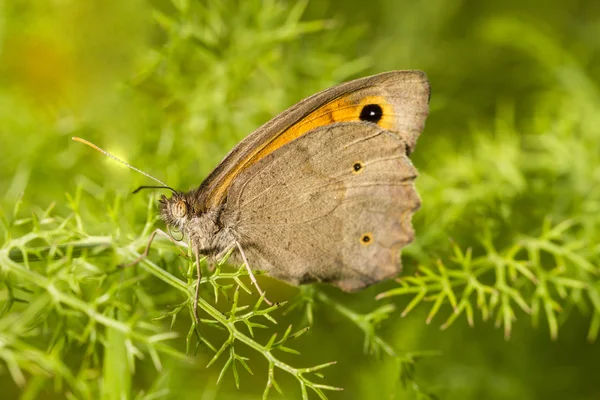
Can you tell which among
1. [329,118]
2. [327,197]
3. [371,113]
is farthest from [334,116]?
[327,197]

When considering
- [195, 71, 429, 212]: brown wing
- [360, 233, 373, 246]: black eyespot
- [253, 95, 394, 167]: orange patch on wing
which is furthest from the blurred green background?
[253, 95, 394, 167]: orange patch on wing

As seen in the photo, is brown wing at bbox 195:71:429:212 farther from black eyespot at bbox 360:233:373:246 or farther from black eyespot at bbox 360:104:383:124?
black eyespot at bbox 360:233:373:246

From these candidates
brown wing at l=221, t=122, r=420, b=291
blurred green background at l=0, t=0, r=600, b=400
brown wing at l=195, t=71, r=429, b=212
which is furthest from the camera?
blurred green background at l=0, t=0, r=600, b=400

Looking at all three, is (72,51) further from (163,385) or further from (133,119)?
(163,385)

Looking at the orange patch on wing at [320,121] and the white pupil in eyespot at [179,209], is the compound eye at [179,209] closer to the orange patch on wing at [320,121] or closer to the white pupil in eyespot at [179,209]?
the white pupil in eyespot at [179,209]

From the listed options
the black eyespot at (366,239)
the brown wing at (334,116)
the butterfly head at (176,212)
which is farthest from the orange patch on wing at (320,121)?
the black eyespot at (366,239)

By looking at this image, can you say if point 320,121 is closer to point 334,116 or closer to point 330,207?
point 334,116

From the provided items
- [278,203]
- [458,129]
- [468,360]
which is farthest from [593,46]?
[278,203]
